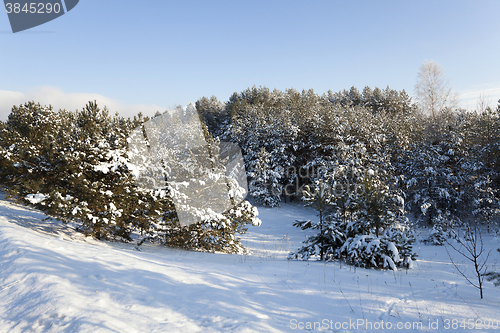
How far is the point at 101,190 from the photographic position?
8109mm

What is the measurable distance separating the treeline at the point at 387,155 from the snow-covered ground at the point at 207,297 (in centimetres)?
408

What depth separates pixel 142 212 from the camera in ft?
30.0

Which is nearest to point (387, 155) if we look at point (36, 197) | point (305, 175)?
point (305, 175)

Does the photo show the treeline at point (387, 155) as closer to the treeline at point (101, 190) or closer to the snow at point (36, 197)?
the treeline at point (101, 190)

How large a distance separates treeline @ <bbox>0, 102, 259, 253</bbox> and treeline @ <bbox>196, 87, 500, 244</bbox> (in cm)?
540

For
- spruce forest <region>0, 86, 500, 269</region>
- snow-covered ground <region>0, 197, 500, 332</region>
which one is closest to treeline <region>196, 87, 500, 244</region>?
spruce forest <region>0, 86, 500, 269</region>

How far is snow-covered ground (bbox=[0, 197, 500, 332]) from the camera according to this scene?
3.64 m

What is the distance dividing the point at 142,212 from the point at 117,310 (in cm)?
567

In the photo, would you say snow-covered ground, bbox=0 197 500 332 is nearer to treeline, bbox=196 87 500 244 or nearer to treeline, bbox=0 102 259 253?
treeline, bbox=0 102 259 253

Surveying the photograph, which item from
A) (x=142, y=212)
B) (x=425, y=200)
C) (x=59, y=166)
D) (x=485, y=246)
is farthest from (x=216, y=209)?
(x=425, y=200)

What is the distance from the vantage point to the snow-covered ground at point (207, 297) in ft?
12.0

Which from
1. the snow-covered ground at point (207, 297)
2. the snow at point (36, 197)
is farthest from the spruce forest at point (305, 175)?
the snow-covered ground at point (207, 297)

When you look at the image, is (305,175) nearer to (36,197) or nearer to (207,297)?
(36,197)

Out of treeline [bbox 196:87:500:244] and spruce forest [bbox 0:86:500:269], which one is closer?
spruce forest [bbox 0:86:500:269]
